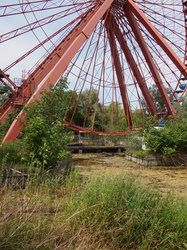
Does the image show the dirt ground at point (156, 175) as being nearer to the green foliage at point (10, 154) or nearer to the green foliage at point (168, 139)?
the green foliage at point (168, 139)

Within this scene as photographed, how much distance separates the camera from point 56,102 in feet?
22.0

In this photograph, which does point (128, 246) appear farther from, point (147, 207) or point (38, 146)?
point (38, 146)

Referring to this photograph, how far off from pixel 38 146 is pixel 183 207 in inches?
151

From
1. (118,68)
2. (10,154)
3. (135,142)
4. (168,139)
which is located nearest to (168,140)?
(168,139)

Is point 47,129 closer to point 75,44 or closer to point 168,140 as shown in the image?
point 75,44

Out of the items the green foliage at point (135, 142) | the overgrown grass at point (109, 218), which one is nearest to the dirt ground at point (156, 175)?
the overgrown grass at point (109, 218)

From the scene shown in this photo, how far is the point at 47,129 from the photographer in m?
6.15

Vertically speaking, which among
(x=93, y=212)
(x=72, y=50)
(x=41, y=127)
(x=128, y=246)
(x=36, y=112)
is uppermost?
(x=72, y=50)

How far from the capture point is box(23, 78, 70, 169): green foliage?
590 cm

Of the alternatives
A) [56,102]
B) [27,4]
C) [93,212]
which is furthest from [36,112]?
[27,4]

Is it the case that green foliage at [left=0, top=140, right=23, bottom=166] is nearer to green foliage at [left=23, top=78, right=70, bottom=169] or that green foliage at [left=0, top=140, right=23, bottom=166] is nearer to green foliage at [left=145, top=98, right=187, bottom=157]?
green foliage at [left=23, top=78, right=70, bottom=169]

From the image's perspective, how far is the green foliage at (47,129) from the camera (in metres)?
5.90

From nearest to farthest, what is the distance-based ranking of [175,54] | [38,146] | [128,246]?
[128,246], [38,146], [175,54]

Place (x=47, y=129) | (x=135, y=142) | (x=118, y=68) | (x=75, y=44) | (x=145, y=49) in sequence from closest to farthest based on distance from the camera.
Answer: (x=47, y=129), (x=75, y=44), (x=135, y=142), (x=145, y=49), (x=118, y=68)
